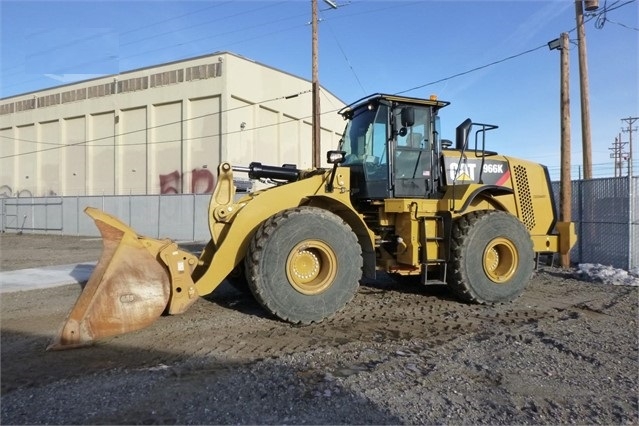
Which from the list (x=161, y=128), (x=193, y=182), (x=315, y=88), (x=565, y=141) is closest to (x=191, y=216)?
(x=193, y=182)

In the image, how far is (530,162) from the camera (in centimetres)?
775

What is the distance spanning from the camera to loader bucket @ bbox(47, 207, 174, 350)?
4402mm

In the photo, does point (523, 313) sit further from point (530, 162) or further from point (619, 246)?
point (619, 246)

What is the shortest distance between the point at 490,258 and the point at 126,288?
16.3 feet

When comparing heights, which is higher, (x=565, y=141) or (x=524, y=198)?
(x=565, y=141)

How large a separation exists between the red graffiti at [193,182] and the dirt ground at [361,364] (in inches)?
808

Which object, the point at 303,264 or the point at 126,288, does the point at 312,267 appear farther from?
the point at 126,288

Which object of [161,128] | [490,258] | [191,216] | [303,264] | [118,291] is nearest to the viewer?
[118,291]

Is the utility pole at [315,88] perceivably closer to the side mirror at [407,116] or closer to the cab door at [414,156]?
the cab door at [414,156]

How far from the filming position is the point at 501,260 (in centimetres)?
677

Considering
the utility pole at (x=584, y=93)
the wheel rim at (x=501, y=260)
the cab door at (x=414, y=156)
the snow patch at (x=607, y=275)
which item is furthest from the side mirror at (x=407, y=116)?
the utility pole at (x=584, y=93)

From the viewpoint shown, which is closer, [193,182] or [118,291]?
[118,291]

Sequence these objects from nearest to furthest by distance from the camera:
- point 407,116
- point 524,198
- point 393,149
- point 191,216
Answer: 1. point 407,116
2. point 393,149
3. point 524,198
4. point 191,216

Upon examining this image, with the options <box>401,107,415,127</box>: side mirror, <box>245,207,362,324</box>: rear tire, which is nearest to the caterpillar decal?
<box>401,107,415,127</box>: side mirror
